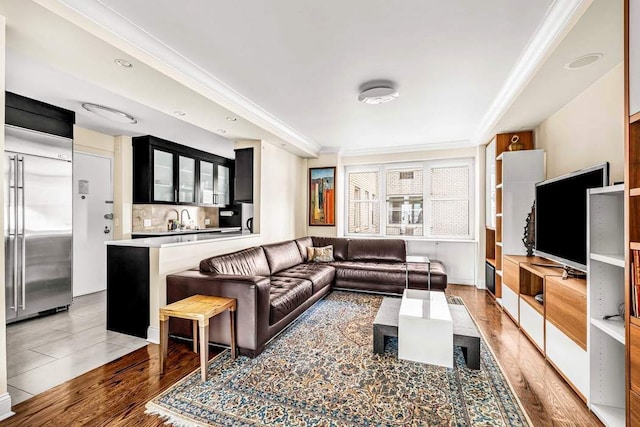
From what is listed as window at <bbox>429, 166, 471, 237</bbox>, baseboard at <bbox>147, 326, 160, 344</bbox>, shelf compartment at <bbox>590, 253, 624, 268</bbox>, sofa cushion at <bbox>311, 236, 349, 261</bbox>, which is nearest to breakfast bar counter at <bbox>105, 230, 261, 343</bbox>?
baseboard at <bbox>147, 326, 160, 344</bbox>

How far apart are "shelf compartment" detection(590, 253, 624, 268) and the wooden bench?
38.2 inches

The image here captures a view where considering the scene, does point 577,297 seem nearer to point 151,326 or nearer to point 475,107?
point 475,107

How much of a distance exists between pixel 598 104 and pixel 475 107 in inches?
48.5

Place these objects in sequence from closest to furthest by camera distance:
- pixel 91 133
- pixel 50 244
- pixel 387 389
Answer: pixel 387 389 → pixel 50 244 → pixel 91 133

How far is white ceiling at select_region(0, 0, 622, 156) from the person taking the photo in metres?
1.85

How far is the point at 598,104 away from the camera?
254 centimetres

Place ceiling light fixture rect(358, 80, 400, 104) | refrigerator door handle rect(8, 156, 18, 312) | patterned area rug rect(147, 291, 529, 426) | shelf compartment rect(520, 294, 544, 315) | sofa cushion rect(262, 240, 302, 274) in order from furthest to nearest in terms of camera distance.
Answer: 1. sofa cushion rect(262, 240, 302, 274)
2. refrigerator door handle rect(8, 156, 18, 312)
3. ceiling light fixture rect(358, 80, 400, 104)
4. shelf compartment rect(520, 294, 544, 315)
5. patterned area rug rect(147, 291, 529, 426)

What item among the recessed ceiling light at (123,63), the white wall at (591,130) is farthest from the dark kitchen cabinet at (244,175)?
the white wall at (591,130)

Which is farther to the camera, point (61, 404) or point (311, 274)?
point (311, 274)

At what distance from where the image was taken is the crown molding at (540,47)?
70.6 inches

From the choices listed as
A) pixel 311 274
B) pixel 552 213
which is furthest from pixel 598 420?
pixel 311 274

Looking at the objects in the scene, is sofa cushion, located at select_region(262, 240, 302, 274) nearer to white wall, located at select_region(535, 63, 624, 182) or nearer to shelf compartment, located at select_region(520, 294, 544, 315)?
shelf compartment, located at select_region(520, 294, 544, 315)

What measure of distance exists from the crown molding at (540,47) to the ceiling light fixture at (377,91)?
3.53ft

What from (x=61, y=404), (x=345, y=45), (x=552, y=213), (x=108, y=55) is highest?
(x=345, y=45)
